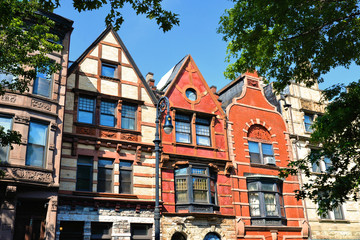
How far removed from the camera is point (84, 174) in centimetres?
1966

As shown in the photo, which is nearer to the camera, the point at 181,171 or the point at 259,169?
the point at 181,171

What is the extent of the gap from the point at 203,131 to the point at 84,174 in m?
8.90

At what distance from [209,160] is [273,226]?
624 cm

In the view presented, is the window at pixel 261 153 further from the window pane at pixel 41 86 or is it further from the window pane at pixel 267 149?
the window pane at pixel 41 86

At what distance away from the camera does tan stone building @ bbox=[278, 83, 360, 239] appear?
86.0 feet

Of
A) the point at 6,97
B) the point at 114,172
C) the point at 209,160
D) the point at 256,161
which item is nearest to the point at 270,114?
the point at 256,161

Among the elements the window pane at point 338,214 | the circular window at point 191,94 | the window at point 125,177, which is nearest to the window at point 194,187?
the window at point 125,177

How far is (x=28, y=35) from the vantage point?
43.5 ft

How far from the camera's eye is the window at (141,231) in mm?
19781

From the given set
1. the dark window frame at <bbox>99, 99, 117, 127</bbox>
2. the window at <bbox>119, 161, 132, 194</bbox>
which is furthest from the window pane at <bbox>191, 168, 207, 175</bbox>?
the dark window frame at <bbox>99, 99, 117, 127</bbox>

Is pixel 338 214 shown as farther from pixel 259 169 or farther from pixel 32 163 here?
pixel 32 163

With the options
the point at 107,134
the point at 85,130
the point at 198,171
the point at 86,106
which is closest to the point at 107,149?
the point at 107,134

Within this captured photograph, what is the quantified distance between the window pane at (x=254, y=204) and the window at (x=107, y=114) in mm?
10673

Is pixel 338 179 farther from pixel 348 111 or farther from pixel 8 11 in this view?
pixel 8 11
